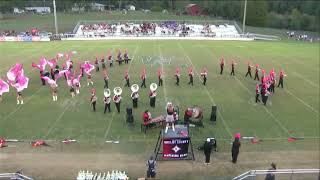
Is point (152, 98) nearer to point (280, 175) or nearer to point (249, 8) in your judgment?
point (280, 175)

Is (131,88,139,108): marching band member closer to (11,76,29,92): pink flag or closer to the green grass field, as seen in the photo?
the green grass field

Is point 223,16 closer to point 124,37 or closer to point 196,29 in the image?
point 196,29

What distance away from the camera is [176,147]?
47.3ft

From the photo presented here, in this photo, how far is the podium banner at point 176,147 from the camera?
1427 centimetres

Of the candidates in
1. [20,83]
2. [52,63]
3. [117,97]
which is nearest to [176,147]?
[117,97]

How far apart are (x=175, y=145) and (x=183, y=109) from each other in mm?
6571

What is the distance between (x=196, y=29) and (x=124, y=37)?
40.9 feet

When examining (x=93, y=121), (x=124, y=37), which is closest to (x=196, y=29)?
(x=124, y=37)

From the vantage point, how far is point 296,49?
44562mm

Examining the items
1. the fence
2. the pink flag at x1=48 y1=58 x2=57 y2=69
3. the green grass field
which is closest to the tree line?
the green grass field

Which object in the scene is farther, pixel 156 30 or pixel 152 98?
pixel 156 30

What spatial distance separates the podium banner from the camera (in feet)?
46.8

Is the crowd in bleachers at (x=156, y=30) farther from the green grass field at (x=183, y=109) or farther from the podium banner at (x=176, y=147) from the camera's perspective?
the podium banner at (x=176, y=147)

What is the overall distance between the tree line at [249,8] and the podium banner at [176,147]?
72.1 meters
